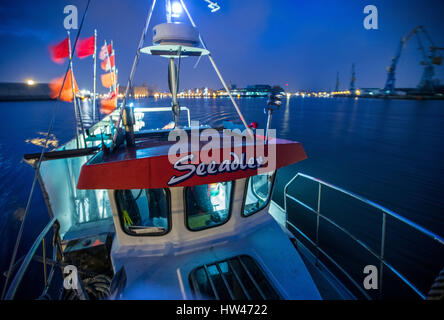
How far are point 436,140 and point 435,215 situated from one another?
26.3 metres

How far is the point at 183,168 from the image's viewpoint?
2992 millimetres

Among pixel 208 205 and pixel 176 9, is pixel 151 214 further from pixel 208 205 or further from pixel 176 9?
pixel 176 9

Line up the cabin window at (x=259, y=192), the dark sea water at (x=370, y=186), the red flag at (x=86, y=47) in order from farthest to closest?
the red flag at (x=86, y=47), the dark sea water at (x=370, y=186), the cabin window at (x=259, y=192)

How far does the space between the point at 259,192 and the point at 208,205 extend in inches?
43.6

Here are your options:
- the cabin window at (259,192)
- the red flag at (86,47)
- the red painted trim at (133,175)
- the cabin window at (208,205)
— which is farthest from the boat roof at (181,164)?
the red flag at (86,47)

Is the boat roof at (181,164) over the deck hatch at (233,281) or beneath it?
over

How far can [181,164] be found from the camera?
2.99 m

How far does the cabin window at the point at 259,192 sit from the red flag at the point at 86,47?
516 inches

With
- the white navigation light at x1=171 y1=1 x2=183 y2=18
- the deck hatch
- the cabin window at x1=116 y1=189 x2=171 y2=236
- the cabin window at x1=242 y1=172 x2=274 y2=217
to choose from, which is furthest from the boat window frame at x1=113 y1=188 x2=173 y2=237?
the white navigation light at x1=171 y1=1 x2=183 y2=18

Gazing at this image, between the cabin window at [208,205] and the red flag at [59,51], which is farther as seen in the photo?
the red flag at [59,51]

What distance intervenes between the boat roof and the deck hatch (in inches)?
52.8

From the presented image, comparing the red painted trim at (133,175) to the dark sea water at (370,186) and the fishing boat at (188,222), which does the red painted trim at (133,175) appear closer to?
the fishing boat at (188,222)

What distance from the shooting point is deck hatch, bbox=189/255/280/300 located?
3037 millimetres

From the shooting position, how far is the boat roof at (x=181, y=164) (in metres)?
2.84
